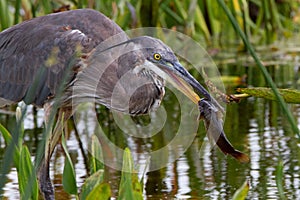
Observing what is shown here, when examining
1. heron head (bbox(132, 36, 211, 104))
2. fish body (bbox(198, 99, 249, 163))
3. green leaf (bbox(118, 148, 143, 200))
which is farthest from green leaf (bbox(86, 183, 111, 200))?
heron head (bbox(132, 36, 211, 104))

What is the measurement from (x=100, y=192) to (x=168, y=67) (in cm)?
80

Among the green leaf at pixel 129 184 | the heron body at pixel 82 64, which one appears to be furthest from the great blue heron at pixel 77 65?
the green leaf at pixel 129 184

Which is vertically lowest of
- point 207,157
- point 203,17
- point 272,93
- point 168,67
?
point 207,157

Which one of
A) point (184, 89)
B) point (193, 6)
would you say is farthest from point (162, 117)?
point (184, 89)

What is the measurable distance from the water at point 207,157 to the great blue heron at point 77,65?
483 mm

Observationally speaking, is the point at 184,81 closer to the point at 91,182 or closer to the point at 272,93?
the point at 272,93

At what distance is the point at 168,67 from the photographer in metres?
3.70

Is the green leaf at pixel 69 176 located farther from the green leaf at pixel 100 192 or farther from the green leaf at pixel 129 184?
the green leaf at pixel 100 192

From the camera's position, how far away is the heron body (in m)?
3.96

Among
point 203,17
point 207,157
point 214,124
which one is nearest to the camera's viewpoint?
point 214,124

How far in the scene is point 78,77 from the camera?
418 cm

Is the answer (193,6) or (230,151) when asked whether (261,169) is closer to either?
(230,151)

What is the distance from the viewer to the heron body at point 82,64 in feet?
13.0

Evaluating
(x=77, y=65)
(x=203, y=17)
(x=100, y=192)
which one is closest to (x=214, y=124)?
(x=100, y=192)
